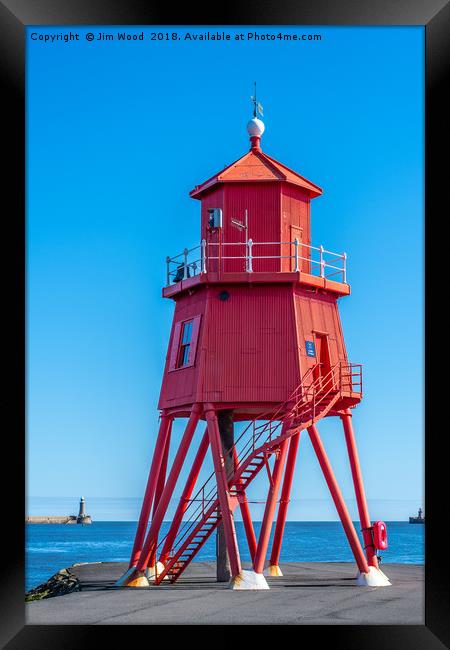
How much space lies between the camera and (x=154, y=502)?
1576 inches

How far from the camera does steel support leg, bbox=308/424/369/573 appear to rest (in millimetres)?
36219

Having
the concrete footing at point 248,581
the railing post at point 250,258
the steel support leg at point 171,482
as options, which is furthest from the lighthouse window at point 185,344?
the concrete footing at point 248,581

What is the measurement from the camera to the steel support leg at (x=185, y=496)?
123ft

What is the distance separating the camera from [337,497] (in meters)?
Answer: 36.5

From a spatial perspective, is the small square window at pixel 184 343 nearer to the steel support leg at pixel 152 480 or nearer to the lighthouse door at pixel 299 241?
the steel support leg at pixel 152 480

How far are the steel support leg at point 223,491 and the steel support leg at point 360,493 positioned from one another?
4470mm

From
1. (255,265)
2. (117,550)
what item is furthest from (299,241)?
(117,550)

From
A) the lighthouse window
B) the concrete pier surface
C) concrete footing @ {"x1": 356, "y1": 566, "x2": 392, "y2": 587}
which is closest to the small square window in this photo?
the lighthouse window

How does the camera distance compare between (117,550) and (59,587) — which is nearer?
(59,587)
